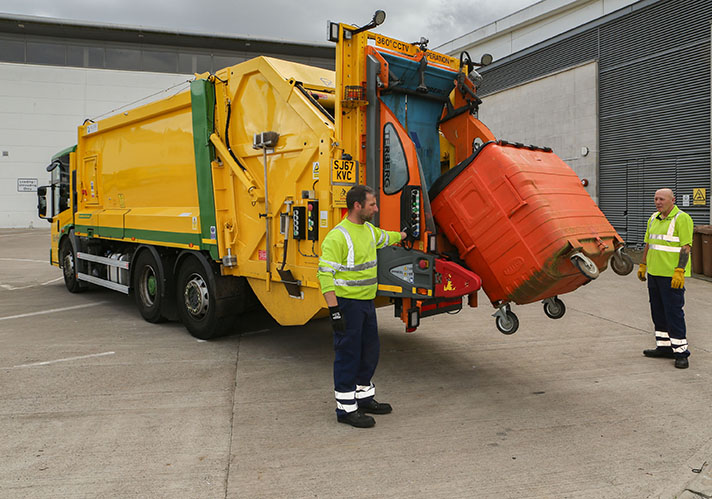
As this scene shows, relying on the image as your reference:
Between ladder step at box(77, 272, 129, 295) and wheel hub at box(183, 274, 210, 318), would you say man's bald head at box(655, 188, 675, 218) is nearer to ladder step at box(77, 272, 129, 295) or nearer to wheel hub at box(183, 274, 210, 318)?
wheel hub at box(183, 274, 210, 318)

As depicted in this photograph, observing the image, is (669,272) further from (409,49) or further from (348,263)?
(348,263)

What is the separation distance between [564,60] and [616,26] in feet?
5.99

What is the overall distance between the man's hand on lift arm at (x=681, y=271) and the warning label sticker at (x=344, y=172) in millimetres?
3242

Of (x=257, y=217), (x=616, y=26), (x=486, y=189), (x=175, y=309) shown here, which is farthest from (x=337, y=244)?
(x=616, y=26)

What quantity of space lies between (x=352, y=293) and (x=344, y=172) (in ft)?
3.84

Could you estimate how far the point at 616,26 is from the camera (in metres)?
15.5

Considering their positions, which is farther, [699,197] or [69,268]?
[699,197]

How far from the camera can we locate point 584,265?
3.99 m

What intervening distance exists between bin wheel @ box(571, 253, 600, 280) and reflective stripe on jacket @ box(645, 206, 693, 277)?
2193mm

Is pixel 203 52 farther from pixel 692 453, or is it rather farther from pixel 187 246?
pixel 692 453

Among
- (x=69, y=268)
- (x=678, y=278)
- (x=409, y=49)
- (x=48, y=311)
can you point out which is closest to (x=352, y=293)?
(x=409, y=49)

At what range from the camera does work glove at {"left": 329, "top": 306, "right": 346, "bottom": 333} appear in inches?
153

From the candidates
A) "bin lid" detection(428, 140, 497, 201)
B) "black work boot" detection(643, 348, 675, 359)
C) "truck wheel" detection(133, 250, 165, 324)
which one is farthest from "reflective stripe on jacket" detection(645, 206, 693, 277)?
"truck wheel" detection(133, 250, 165, 324)

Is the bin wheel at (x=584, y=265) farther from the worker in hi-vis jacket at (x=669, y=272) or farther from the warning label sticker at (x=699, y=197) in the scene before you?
the warning label sticker at (x=699, y=197)
